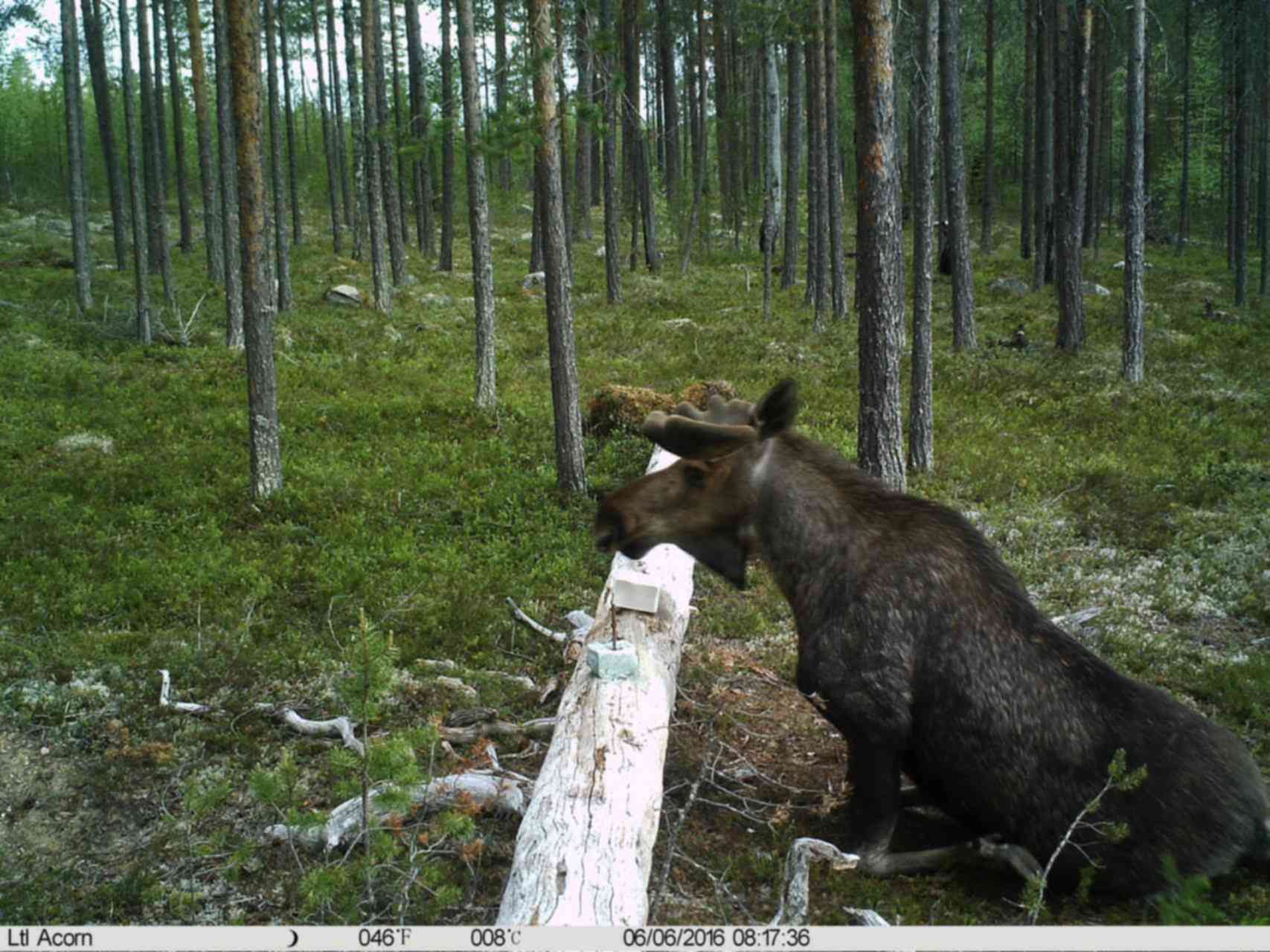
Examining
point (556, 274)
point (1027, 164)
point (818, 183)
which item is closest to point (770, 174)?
point (818, 183)

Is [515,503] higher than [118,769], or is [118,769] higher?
[515,503]

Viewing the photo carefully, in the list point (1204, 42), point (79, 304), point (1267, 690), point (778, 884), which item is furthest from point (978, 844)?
point (1204, 42)

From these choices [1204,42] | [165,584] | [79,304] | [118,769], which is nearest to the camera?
[118,769]

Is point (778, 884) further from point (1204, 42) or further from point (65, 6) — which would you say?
point (1204, 42)

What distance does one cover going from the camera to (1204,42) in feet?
161

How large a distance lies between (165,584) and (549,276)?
256 inches

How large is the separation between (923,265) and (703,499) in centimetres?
1246

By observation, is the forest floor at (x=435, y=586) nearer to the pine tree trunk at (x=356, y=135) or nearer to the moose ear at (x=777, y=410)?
the moose ear at (x=777, y=410)

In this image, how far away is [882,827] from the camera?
18.4 ft

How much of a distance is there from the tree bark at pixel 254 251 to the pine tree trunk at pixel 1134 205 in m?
18.0

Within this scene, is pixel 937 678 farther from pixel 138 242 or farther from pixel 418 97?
pixel 418 97

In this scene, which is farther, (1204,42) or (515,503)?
(1204,42)

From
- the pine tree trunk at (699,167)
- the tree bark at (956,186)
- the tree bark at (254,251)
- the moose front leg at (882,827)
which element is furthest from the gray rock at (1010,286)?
the moose front leg at (882,827)

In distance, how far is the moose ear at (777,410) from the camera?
5.52 meters
